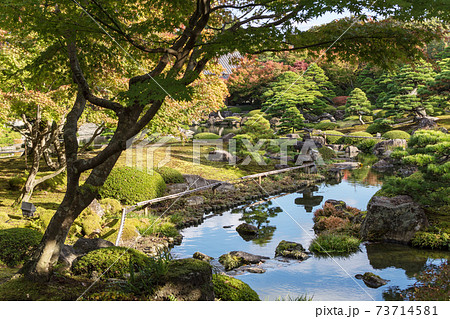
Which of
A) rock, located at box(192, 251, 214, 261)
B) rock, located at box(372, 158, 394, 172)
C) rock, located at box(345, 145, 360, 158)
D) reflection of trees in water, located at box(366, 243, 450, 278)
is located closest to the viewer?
reflection of trees in water, located at box(366, 243, 450, 278)

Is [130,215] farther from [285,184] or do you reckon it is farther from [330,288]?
[285,184]

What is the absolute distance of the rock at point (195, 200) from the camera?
1363cm

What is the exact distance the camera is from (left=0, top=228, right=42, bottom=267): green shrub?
23.4 ft

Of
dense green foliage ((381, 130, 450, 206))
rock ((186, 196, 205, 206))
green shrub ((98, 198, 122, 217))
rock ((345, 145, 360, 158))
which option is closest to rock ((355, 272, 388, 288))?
dense green foliage ((381, 130, 450, 206))

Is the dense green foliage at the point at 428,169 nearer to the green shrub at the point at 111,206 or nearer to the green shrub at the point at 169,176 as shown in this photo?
the green shrub at the point at 111,206

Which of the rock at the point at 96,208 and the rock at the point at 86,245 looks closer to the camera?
the rock at the point at 86,245

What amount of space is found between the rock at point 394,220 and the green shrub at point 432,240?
0.63 ft

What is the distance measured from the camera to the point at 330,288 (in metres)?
7.27

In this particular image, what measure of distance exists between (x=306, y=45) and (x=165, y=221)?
746cm

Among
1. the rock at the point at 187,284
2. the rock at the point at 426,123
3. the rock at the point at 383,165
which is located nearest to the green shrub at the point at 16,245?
the rock at the point at 187,284

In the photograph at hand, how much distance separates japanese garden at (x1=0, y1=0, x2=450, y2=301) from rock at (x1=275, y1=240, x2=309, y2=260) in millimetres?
40

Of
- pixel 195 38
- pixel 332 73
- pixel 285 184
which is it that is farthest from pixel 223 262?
pixel 332 73

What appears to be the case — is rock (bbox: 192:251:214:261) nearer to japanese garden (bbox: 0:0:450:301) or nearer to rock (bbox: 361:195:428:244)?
japanese garden (bbox: 0:0:450:301)

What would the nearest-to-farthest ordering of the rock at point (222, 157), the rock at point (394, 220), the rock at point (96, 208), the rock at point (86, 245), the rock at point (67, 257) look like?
the rock at point (67, 257) < the rock at point (86, 245) < the rock at point (394, 220) < the rock at point (96, 208) < the rock at point (222, 157)
